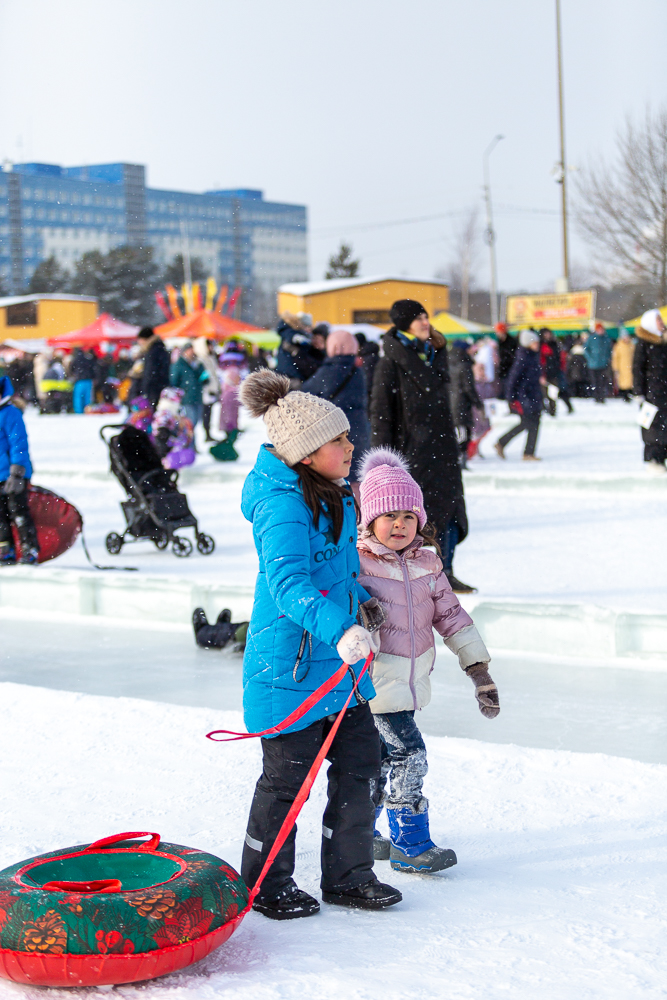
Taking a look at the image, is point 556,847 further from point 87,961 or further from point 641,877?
point 87,961

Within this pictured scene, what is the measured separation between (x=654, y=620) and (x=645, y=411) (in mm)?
5083

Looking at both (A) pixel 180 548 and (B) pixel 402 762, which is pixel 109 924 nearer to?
(B) pixel 402 762

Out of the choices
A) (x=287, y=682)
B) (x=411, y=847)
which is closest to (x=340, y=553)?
(x=287, y=682)

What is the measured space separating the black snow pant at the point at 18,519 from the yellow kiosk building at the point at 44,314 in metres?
20.1

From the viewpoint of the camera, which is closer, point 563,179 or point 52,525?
point 52,525

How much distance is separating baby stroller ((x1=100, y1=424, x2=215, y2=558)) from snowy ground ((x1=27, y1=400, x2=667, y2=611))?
0.52ft

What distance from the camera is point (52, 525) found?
6906 millimetres

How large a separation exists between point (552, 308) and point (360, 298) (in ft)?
54.5

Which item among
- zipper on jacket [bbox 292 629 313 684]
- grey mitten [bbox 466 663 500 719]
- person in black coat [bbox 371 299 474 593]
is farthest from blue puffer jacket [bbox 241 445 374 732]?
person in black coat [bbox 371 299 474 593]

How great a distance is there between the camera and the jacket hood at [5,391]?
666cm

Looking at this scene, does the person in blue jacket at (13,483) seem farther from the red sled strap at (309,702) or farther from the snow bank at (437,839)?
the red sled strap at (309,702)

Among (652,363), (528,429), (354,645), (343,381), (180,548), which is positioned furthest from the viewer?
(528,429)

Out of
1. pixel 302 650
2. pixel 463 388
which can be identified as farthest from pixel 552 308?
pixel 302 650

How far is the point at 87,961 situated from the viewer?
1942 mm
